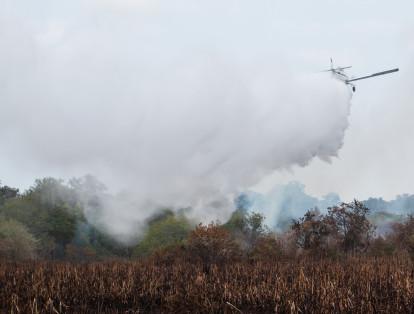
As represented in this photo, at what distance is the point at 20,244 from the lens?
231 ft

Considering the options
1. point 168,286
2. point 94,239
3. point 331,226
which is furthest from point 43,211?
point 168,286

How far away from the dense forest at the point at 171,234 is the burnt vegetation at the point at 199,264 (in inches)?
7.6

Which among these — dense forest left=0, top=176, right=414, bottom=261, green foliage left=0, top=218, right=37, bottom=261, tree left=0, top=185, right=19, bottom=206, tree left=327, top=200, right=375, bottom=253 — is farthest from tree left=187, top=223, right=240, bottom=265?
tree left=0, top=185, right=19, bottom=206

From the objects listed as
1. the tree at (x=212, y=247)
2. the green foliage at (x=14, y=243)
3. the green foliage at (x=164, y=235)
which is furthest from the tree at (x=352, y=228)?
the green foliage at (x=14, y=243)

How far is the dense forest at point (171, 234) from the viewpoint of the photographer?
58.4 metres

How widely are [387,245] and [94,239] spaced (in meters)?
64.8

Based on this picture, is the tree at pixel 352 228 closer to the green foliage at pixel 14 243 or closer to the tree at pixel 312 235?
the tree at pixel 312 235

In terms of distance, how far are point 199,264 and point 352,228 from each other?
2278cm

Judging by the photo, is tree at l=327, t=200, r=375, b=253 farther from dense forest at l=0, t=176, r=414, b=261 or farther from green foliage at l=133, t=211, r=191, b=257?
green foliage at l=133, t=211, r=191, b=257

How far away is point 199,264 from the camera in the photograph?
4775cm

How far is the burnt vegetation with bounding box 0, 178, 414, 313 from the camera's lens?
80.8 feet

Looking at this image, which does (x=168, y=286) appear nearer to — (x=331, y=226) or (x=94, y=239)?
(x=331, y=226)

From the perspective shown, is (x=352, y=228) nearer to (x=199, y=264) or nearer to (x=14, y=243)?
(x=199, y=264)

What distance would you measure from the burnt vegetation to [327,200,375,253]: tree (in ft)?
0.43
